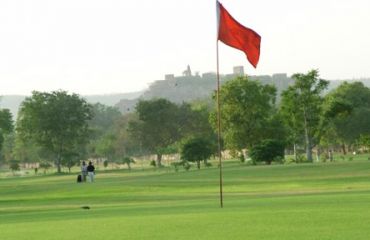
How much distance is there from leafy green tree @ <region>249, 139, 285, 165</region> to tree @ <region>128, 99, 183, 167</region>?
153ft

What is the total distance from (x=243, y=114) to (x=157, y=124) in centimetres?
3035

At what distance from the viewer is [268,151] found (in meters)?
80.5

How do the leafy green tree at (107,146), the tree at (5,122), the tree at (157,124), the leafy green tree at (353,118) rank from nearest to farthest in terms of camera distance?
the tree at (5,122) → the leafy green tree at (353,118) → the tree at (157,124) → the leafy green tree at (107,146)

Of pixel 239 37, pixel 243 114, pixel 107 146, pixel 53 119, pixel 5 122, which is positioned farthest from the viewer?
pixel 107 146

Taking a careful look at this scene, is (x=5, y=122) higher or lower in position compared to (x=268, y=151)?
higher

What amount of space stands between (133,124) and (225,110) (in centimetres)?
3235

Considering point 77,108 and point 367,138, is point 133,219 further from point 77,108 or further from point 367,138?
point 77,108

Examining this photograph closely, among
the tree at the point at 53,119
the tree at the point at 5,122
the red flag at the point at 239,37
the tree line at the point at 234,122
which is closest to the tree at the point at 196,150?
the tree line at the point at 234,122

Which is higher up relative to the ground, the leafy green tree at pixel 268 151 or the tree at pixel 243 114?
the tree at pixel 243 114

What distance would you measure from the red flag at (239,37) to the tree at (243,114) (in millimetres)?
74148

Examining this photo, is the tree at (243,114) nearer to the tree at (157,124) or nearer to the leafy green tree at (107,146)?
the tree at (157,124)

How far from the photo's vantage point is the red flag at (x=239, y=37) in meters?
27.2

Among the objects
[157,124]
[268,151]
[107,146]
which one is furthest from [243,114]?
[107,146]

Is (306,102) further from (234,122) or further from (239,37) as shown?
(239,37)
